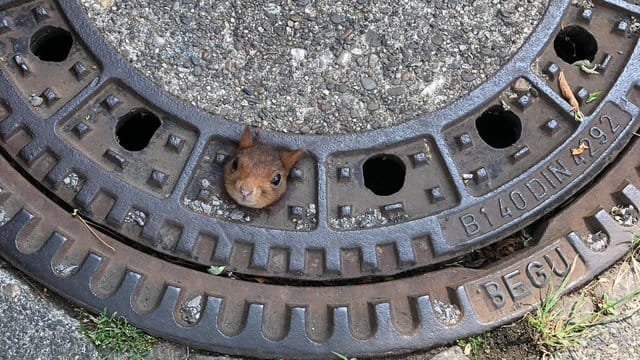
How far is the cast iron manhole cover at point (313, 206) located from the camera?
6.40 feet

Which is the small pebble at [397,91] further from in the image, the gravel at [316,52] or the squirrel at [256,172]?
the squirrel at [256,172]

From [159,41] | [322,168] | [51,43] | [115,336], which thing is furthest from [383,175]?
[51,43]

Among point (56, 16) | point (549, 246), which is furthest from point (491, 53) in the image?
point (56, 16)

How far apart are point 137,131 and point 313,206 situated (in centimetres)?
54

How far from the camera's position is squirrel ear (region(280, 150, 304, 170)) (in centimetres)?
200

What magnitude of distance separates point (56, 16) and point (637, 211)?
161cm

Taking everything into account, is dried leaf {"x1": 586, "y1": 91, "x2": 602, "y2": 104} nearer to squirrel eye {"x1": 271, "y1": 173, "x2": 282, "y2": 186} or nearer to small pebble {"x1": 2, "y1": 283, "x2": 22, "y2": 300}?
squirrel eye {"x1": 271, "y1": 173, "x2": 282, "y2": 186}

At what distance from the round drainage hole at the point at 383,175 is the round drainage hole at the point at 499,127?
0.26 meters

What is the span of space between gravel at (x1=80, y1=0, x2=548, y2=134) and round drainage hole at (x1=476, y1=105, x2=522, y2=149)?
0.11 m

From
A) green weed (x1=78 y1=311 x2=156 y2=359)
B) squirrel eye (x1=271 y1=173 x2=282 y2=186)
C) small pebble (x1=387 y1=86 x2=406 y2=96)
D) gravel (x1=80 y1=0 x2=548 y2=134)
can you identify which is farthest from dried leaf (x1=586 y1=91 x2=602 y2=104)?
green weed (x1=78 y1=311 x2=156 y2=359)

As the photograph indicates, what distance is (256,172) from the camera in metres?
1.96

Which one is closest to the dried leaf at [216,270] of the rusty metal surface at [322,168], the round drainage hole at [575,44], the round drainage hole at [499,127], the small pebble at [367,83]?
the rusty metal surface at [322,168]

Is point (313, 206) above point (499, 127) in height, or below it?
below

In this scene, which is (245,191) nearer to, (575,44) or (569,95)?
(569,95)
